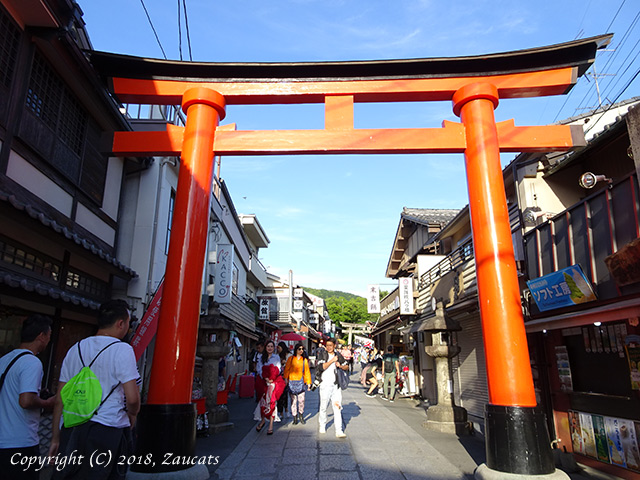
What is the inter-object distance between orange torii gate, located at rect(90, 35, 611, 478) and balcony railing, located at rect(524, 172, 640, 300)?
1.09 meters

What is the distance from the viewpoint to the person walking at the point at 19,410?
335 centimetres

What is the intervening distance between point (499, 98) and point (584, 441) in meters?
5.95

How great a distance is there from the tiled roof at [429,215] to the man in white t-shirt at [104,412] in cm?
1645

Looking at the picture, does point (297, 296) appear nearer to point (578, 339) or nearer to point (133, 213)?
point (133, 213)

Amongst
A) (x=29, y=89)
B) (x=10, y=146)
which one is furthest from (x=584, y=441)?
(x=29, y=89)

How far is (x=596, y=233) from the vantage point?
263 inches

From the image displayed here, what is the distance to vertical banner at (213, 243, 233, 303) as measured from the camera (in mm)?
15508

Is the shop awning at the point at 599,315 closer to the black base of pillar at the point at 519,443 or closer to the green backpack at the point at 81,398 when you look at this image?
the black base of pillar at the point at 519,443

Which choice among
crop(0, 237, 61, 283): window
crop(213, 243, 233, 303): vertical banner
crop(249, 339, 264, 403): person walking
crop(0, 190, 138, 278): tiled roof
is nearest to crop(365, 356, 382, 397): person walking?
crop(249, 339, 264, 403): person walking

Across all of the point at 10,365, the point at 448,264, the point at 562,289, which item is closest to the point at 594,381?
the point at 562,289

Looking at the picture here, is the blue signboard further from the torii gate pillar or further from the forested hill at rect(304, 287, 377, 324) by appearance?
the forested hill at rect(304, 287, 377, 324)

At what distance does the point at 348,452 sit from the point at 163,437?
3188 mm

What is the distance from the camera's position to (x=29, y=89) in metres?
6.76

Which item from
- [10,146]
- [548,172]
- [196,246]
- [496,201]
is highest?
[548,172]
